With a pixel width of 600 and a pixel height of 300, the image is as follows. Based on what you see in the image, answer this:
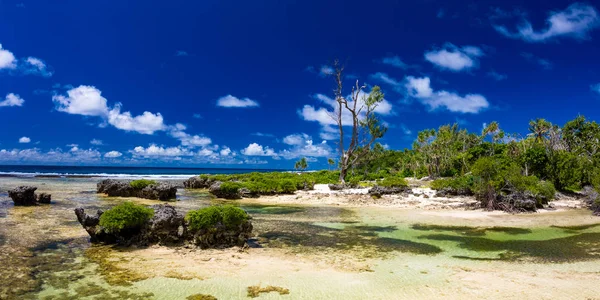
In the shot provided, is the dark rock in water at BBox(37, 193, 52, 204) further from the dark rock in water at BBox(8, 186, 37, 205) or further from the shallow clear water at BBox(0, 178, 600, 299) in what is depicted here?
the shallow clear water at BBox(0, 178, 600, 299)

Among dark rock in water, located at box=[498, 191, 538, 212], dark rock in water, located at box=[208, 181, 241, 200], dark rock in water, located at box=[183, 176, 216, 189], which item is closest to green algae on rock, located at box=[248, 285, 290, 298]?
dark rock in water, located at box=[498, 191, 538, 212]

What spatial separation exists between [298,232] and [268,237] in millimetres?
1963

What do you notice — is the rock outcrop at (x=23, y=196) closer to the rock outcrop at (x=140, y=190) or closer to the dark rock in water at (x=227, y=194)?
the rock outcrop at (x=140, y=190)

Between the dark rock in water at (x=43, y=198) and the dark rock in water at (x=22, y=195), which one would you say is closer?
the dark rock in water at (x=22, y=195)

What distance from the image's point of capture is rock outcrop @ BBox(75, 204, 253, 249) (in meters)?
13.5

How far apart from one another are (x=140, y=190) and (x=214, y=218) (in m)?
24.7

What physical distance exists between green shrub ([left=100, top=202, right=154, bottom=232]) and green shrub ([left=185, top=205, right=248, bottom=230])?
1655 millimetres

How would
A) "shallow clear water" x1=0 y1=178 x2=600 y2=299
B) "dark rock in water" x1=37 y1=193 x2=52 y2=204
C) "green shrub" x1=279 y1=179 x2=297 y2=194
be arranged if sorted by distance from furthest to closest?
"green shrub" x1=279 y1=179 x2=297 y2=194 < "dark rock in water" x1=37 y1=193 x2=52 y2=204 < "shallow clear water" x1=0 y1=178 x2=600 y2=299

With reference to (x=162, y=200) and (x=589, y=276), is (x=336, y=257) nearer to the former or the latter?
(x=589, y=276)

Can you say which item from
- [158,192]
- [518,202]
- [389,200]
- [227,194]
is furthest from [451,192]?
[158,192]

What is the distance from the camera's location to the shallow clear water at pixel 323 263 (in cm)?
890

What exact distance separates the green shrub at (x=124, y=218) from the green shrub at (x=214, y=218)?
5.43 feet

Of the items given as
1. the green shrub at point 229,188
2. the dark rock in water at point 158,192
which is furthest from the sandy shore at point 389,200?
the dark rock in water at point 158,192

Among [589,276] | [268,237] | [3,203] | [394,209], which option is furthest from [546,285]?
[3,203]
